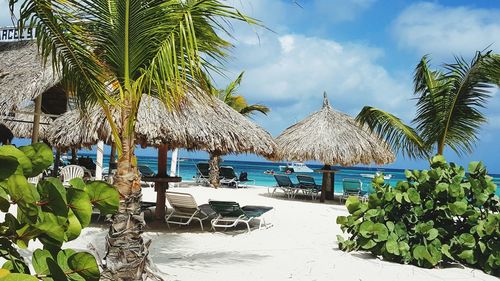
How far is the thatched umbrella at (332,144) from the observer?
49.6 feet

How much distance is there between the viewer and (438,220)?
6746mm

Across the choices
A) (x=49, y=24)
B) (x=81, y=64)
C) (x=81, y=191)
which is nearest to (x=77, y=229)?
(x=81, y=191)

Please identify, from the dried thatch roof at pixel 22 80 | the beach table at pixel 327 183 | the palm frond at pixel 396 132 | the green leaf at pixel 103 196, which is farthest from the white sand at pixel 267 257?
the beach table at pixel 327 183

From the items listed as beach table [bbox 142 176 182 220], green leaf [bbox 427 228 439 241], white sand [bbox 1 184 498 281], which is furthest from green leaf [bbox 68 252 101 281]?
beach table [bbox 142 176 182 220]

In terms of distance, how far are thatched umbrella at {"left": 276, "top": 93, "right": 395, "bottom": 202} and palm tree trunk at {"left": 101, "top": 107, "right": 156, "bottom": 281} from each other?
10997 millimetres

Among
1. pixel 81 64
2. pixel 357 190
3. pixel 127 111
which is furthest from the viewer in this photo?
pixel 357 190

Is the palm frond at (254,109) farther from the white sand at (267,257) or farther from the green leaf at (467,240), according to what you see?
the green leaf at (467,240)

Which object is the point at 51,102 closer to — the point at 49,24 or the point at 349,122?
the point at 349,122

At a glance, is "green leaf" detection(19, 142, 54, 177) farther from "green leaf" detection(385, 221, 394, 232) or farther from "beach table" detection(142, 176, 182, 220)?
"beach table" detection(142, 176, 182, 220)

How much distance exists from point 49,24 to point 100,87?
75 cm

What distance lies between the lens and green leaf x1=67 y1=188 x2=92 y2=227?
723 mm

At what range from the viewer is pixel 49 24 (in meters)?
3.70

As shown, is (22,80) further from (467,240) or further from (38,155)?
(38,155)

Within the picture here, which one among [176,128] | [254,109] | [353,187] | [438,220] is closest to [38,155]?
[438,220]
